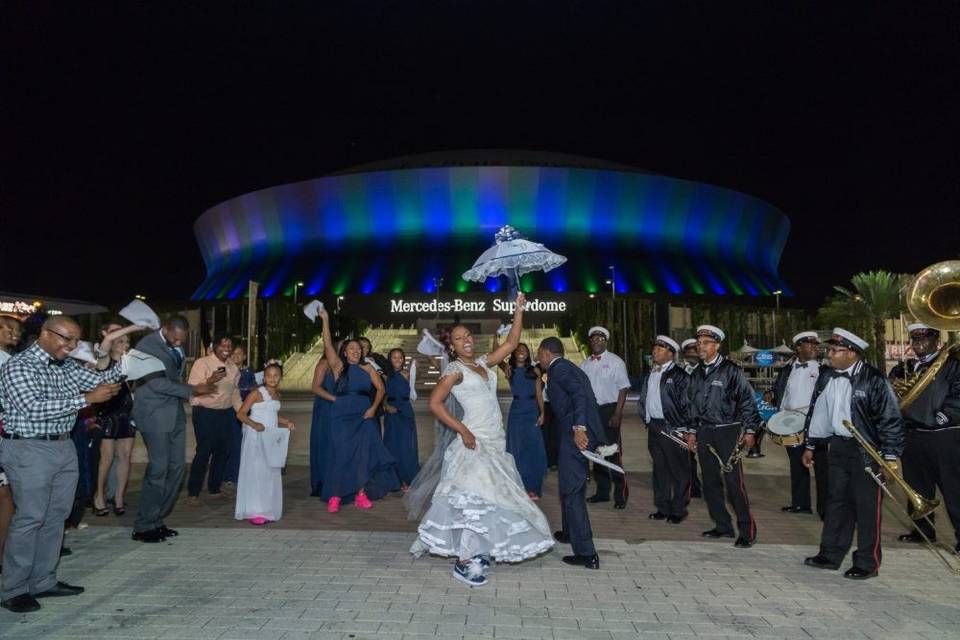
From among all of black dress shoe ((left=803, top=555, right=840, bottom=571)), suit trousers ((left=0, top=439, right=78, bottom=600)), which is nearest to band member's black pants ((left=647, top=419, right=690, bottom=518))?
black dress shoe ((left=803, top=555, right=840, bottom=571))

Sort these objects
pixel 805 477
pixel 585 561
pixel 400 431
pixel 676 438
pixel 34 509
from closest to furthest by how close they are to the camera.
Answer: pixel 34 509
pixel 585 561
pixel 676 438
pixel 805 477
pixel 400 431

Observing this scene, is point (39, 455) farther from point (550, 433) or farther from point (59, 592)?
point (550, 433)

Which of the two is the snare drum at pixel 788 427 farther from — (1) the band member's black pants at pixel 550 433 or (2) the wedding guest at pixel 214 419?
(2) the wedding guest at pixel 214 419

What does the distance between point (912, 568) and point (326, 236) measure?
5525cm

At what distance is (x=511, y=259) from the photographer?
6172 millimetres

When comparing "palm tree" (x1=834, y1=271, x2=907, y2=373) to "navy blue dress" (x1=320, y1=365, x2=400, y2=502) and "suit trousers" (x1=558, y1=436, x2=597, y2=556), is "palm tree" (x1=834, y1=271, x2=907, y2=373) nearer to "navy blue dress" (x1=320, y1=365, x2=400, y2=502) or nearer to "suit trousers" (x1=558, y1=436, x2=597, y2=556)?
"navy blue dress" (x1=320, y1=365, x2=400, y2=502)

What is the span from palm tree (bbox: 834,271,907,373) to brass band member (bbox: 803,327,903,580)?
27.2m

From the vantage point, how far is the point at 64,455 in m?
4.60

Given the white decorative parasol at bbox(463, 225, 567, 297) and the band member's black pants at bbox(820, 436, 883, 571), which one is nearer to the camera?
the band member's black pants at bbox(820, 436, 883, 571)

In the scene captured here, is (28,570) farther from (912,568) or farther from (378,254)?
(378,254)

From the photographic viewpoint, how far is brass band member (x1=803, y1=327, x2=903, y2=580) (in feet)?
16.7

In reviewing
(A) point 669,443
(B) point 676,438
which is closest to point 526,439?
(A) point 669,443

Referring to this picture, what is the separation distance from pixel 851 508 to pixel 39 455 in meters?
5.77

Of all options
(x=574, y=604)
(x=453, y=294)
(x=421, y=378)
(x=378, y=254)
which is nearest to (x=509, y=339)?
(x=574, y=604)
